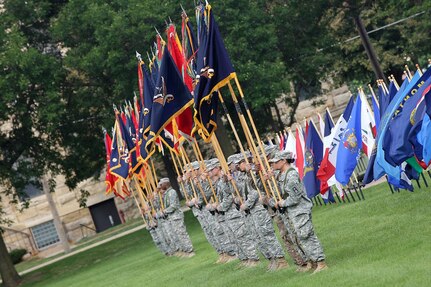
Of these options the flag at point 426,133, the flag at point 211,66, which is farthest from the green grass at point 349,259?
the flag at point 211,66

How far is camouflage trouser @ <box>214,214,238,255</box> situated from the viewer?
19.8 metres

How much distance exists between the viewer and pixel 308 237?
14.8 metres

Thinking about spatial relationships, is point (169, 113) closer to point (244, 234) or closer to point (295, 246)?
point (244, 234)

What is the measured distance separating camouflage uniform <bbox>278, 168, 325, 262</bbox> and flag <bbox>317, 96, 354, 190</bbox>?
8.13 m

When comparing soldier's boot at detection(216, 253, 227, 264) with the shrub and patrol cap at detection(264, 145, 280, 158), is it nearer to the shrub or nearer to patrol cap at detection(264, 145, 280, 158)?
patrol cap at detection(264, 145, 280, 158)

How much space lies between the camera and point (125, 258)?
35.3 meters

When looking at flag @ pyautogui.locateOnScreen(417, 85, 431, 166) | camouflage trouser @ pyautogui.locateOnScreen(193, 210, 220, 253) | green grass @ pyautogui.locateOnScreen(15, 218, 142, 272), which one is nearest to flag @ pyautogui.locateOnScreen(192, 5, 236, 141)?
flag @ pyautogui.locateOnScreen(417, 85, 431, 166)

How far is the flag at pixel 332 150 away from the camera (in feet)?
75.4

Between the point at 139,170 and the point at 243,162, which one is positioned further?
the point at 139,170

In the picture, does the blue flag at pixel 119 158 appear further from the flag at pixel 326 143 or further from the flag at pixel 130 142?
the flag at pixel 326 143

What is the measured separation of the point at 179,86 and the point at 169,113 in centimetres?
55

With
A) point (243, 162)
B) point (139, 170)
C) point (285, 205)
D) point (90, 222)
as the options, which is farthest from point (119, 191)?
point (90, 222)

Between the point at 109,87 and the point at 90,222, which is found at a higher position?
the point at 109,87

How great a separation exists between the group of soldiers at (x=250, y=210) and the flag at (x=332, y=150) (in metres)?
3.05
